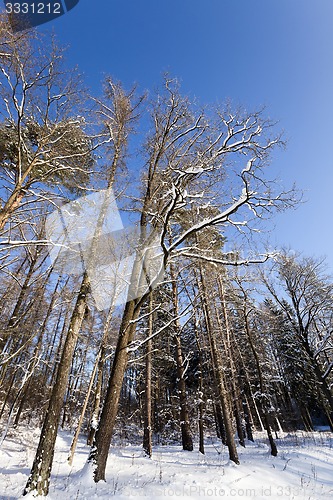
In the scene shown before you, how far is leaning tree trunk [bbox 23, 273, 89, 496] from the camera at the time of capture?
4.57 metres

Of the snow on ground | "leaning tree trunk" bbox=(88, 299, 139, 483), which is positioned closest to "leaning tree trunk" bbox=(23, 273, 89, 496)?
the snow on ground

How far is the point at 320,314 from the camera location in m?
16.3

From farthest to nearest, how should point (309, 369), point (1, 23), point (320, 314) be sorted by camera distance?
point (309, 369)
point (320, 314)
point (1, 23)

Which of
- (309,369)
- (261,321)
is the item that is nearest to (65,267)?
(261,321)

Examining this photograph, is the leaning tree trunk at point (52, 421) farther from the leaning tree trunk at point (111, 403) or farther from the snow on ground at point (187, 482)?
the leaning tree trunk at point (111, 403)

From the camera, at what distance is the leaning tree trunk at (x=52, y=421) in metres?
4.57

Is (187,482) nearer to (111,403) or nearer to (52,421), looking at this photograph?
(111,403)

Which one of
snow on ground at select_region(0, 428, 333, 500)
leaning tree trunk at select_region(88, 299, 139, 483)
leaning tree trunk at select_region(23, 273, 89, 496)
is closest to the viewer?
leaning tree trunk at select_region(23, 273, 89, 496)

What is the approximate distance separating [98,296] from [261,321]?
1045 centimetres

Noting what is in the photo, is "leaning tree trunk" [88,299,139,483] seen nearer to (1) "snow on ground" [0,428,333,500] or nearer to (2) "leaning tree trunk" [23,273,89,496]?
(1) "snow on ground" [0,428,333,500]

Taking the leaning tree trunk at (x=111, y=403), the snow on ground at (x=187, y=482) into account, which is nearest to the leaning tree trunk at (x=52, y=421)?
the snow on ground at (x=187, y=482)

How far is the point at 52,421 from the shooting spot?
17.3ft

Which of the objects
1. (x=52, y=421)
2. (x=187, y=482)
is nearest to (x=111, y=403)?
(x=52, y=421)

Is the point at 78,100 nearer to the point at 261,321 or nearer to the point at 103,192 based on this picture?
the point at 103,192
